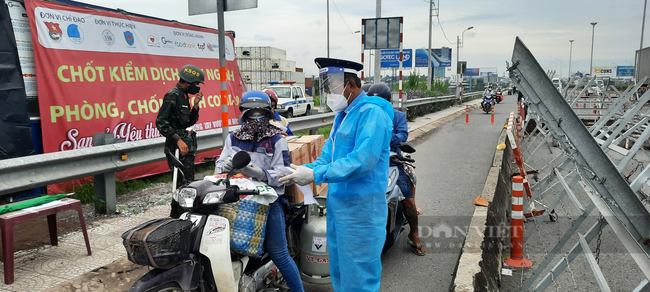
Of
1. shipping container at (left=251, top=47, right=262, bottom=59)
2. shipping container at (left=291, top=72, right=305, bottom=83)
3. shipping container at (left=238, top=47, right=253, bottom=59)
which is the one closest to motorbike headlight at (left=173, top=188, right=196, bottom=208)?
shipping container at (left=251, top=47, right=262, bottom=59)

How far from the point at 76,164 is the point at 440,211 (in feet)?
14.9

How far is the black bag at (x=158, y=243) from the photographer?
2207mm

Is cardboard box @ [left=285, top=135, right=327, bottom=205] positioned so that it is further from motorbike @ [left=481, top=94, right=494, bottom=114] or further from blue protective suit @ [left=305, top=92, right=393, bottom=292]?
motorbike @ [left=481, top=94, right=494, bottom=114]

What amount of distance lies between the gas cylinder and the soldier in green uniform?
5.48 ft

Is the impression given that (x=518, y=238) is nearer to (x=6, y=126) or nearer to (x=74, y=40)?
(x=6, y=126)

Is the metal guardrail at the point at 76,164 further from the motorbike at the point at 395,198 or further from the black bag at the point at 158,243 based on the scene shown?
the motorbike at the point at 395,198

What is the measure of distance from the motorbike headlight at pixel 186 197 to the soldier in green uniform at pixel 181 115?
6.14 feet

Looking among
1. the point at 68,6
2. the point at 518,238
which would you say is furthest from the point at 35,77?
the point at 518,238

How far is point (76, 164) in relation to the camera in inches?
171

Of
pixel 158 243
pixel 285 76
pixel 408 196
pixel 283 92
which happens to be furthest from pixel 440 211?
pixel 285 76

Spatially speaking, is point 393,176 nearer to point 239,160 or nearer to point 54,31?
point 239,160

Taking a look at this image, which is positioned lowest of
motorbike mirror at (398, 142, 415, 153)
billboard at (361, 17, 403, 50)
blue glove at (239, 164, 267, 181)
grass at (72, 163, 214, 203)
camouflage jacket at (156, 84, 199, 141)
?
grass at (72, 163, 214, 203)

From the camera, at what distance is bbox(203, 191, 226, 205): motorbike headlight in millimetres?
2547

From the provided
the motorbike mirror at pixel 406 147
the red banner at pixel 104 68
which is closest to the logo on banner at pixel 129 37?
the red banner at pixel 104 68
